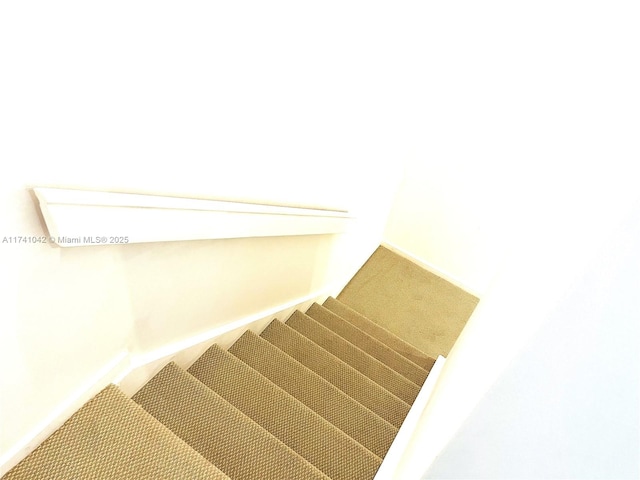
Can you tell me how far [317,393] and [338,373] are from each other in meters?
0.27

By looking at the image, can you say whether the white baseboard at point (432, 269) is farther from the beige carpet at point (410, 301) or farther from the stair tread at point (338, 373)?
the stair tread at point (338, 373)

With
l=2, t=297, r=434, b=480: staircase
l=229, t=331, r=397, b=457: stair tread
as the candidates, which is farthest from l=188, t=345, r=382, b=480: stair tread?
l=229, t=331, r=397, b=457: stair tread

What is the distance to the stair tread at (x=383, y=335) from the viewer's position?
3.05 meters

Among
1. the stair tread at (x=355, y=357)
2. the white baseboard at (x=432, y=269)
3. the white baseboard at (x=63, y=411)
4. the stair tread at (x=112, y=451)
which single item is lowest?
the white baseboard at (x=432, y=269)

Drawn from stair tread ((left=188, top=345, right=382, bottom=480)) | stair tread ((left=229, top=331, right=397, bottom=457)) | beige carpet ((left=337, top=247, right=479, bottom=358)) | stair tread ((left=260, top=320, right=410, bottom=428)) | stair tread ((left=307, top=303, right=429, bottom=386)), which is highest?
stair tread ((left=188, top=345, right=382, bottom=480))

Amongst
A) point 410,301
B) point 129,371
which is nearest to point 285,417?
point 129,371

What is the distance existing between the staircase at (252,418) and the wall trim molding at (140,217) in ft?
1.94

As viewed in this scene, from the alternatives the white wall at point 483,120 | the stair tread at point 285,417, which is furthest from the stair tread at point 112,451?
the white wall at point 483,120

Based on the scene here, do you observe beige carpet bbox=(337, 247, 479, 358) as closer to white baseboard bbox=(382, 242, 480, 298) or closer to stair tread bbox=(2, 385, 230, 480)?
white baseboard bbox=(382, 242, 480, 298)

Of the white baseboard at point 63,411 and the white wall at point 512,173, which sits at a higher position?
the white wall at point 512,173

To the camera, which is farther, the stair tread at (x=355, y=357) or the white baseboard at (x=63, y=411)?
the stair tread at (x=355, y=357)

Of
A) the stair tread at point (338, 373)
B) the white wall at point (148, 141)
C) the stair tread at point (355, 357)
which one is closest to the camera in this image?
the white wall at point (148, 141)

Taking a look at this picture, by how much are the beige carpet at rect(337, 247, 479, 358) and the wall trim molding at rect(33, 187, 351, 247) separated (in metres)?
2.15

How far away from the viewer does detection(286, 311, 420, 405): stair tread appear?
2.38 m
